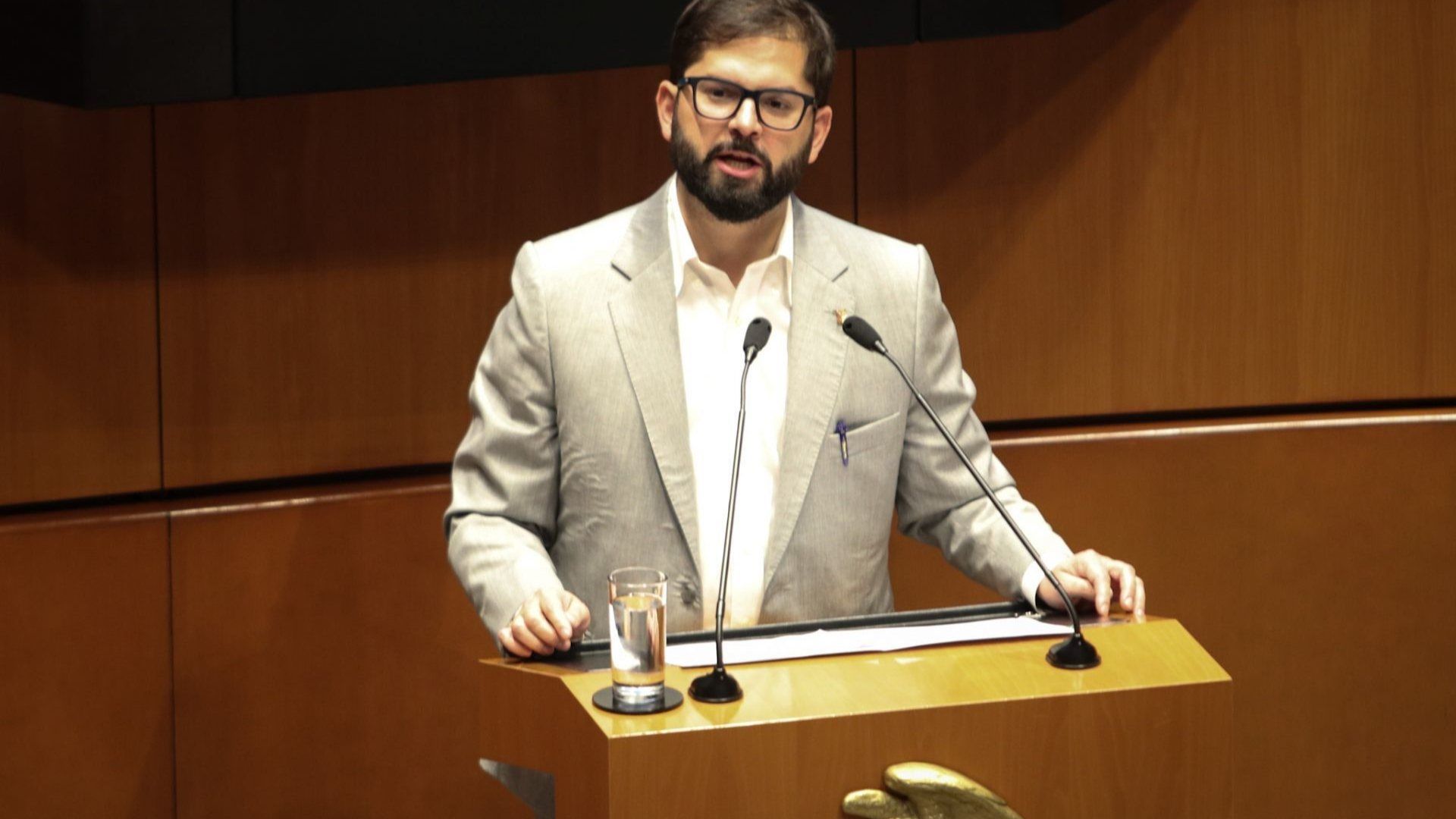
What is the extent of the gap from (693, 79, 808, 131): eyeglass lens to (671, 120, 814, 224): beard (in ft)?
0.13

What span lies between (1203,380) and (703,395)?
1393 millimetres

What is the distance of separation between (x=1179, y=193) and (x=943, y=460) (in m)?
1.14

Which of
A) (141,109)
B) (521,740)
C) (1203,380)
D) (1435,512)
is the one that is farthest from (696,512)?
(1435,512)

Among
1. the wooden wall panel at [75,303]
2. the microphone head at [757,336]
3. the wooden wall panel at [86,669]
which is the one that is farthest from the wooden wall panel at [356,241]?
the microphone head at [757,336]

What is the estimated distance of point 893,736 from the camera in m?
1.46

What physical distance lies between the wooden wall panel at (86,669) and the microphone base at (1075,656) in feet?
5.42

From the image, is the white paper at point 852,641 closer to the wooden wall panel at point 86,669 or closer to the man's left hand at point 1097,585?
the man's left hand at point 1097,585

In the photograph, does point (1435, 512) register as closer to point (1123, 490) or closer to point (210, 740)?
point (1123, 490)

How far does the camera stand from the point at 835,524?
2.12 m

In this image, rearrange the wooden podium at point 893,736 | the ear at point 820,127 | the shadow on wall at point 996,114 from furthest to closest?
the shadow on wall at point 996,114, the ear at point 820,127, the wooden podium at point 893,736

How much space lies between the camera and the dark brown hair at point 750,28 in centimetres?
203

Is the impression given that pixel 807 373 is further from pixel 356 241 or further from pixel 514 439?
pixel 356 241

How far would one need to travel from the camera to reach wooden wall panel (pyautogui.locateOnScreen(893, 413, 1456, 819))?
10.3 ft

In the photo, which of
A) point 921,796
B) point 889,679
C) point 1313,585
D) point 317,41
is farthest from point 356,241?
point 1313,585
